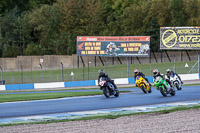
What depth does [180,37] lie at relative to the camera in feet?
164

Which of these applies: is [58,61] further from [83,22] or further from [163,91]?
[163,91]

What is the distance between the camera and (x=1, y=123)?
13.7m

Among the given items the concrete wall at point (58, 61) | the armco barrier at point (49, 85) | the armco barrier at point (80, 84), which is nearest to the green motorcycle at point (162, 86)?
the armco barrier at point (80, 84)

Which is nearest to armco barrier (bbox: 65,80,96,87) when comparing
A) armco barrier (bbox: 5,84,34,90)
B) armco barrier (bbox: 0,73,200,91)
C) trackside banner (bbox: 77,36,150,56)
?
armco barrier (bbox: 0,73,200,91)

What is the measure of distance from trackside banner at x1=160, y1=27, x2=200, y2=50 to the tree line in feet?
53.1

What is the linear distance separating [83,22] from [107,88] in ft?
171

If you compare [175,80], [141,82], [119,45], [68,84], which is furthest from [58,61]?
[141,82]

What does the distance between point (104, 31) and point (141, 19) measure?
20.9 feet

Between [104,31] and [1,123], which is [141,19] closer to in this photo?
[104,31]

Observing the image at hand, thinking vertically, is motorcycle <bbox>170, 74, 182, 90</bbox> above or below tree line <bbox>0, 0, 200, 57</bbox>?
below

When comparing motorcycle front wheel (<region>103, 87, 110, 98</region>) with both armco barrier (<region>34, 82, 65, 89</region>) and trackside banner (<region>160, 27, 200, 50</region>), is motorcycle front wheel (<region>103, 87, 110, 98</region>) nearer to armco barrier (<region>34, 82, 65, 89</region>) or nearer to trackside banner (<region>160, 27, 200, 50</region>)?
armco barrier (<region>34, 82, 65, 89</region>)

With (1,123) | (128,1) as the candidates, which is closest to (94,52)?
(128,1)

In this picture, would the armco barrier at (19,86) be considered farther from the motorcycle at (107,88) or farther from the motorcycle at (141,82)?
the motorcycle at (107,88)

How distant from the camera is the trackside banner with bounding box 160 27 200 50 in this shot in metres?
49.7
